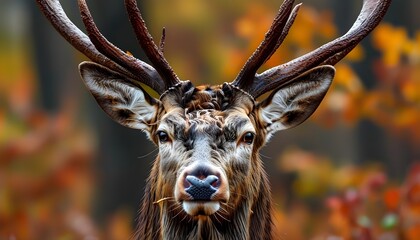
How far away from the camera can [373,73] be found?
19.9m

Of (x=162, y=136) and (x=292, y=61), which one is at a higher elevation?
(x=292, y=61)

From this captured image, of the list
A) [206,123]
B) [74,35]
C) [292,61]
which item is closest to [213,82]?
[74,35]

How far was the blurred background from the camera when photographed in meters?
15.5

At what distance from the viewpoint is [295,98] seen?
32.9 feet

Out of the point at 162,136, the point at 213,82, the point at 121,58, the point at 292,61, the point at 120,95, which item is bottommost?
the point at 162,136

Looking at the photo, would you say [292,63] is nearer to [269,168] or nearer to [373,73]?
[373,73]

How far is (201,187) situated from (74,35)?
190 centimetres

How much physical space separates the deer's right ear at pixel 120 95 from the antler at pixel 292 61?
0.62 meters

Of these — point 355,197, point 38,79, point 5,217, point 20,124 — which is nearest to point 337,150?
point 38,79

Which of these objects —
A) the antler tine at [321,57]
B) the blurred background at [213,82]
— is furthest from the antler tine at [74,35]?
the blurred background at [213,82]

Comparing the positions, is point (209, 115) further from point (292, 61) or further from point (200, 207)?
point (292, 61)

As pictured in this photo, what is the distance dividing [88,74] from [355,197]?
368 centimetres

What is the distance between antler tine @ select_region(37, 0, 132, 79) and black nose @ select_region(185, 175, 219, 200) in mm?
1440

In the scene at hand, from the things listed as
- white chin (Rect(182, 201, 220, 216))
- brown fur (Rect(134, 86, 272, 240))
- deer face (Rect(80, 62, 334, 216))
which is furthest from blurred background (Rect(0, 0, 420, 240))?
white chin (Rect(182, 201, 220, 216))
